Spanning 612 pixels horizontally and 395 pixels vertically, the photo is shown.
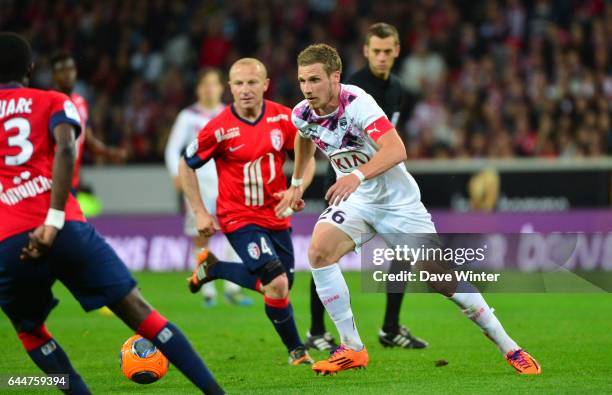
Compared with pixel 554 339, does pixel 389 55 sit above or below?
above

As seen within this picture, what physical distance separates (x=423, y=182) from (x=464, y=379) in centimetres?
1022

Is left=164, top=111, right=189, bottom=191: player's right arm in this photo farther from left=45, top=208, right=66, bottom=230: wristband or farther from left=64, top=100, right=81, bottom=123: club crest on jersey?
left=45, top=208, right=66, bottom=230: wristband

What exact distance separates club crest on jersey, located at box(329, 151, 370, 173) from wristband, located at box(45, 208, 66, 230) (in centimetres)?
247

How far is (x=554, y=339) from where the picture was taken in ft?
30.1

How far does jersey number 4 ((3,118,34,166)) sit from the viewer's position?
5691 millimetres

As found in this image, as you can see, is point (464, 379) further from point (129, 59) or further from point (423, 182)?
point (129, 59)

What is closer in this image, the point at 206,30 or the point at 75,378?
the point at 75,378

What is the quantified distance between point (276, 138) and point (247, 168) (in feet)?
1.08

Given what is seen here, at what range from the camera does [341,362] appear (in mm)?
7398

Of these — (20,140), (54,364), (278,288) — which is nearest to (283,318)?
(278,288)

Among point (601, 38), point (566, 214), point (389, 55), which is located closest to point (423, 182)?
point (566, 214)

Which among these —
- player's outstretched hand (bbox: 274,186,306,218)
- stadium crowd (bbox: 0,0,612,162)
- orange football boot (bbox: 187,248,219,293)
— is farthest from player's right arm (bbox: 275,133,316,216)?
stadium crowd (bbox: 0,0,612,162)

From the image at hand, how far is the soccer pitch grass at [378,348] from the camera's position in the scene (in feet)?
22.9

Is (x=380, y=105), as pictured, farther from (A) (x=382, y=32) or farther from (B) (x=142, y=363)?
(B) (x=142, y=363)
